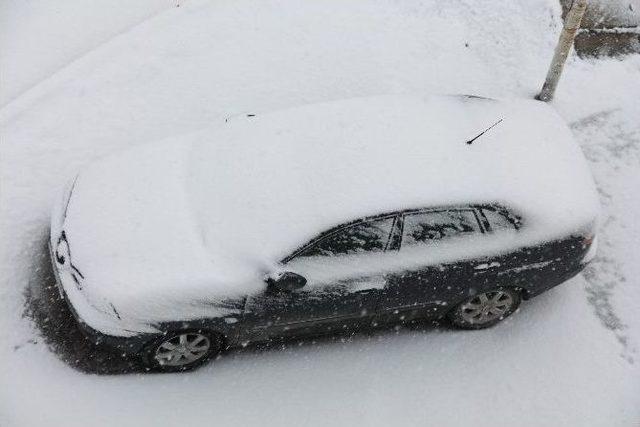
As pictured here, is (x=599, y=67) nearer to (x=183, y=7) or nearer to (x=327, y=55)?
(x=327, y=55)

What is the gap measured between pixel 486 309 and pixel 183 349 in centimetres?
251

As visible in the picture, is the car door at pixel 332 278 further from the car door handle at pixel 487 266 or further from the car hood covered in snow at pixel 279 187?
the car door handle at pixel 487 266

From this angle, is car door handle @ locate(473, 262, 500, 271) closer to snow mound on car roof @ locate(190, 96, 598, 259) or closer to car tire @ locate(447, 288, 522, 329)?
car tire @ locate(447, 288, 522, 329)

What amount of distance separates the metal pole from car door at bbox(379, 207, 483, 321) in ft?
9.21

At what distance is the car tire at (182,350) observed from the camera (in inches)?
178

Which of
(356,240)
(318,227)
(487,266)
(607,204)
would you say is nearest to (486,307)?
(487,266)

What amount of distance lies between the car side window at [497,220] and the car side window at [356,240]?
790 mm

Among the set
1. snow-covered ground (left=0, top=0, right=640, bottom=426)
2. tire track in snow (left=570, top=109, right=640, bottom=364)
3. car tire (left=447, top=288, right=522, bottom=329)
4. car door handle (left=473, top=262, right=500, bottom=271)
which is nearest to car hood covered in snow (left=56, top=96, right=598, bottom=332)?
car door handle (left=473, top=262, right=500, bottom=271)

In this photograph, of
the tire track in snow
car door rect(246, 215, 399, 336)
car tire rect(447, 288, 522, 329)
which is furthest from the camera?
the tire track in snow

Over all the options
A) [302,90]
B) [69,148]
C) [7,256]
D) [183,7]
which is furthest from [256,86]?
[7,256]

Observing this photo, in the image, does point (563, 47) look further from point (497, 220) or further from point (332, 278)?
point (332, 278)

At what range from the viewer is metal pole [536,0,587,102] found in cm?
607

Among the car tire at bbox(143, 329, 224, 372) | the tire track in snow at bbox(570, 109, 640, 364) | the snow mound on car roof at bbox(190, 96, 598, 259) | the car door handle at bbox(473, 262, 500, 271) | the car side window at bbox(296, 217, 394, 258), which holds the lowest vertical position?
the tire track in snow at bbox(570, 109, 640, 364)

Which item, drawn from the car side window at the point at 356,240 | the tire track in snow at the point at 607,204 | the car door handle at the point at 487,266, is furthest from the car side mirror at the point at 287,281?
the tire track in snow at the point at 607,204
